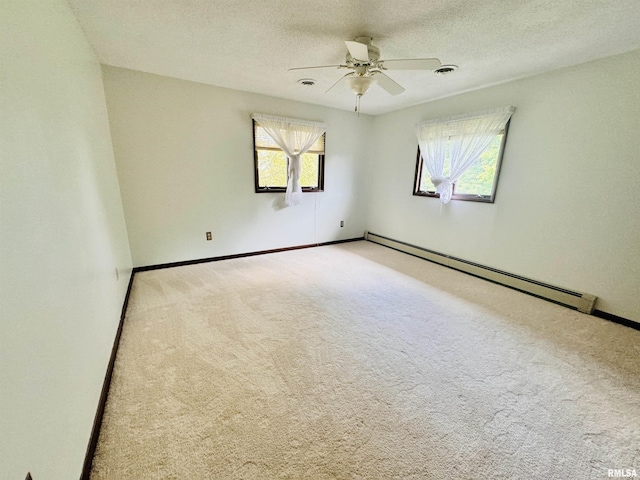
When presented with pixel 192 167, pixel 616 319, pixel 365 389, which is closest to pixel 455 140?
pixel 616 319

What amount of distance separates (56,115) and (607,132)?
12.9ft

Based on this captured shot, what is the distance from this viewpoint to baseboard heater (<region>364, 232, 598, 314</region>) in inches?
97.7

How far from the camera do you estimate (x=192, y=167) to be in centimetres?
324

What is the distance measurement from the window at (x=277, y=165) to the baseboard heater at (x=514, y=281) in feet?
5.99

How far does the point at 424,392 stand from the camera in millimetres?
1521

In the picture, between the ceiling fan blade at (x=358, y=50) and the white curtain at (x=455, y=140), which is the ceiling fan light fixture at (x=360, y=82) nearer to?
the ceiling fan blade at (x=358, y=50)

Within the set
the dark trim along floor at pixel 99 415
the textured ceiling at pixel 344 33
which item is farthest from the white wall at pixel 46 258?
the textured ceiling at pixel 344 33

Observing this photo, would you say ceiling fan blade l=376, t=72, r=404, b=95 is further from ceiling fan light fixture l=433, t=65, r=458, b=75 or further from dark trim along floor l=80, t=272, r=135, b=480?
dark trim along floor l=80, t=272, r=135, b=480

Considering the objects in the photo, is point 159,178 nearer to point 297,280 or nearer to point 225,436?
point 297,280

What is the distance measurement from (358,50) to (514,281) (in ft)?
9.54

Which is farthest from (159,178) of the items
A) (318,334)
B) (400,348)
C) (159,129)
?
(400,348)

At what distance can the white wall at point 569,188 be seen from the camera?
7.17ft

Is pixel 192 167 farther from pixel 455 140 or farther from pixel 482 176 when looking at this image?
pixel 482 176
